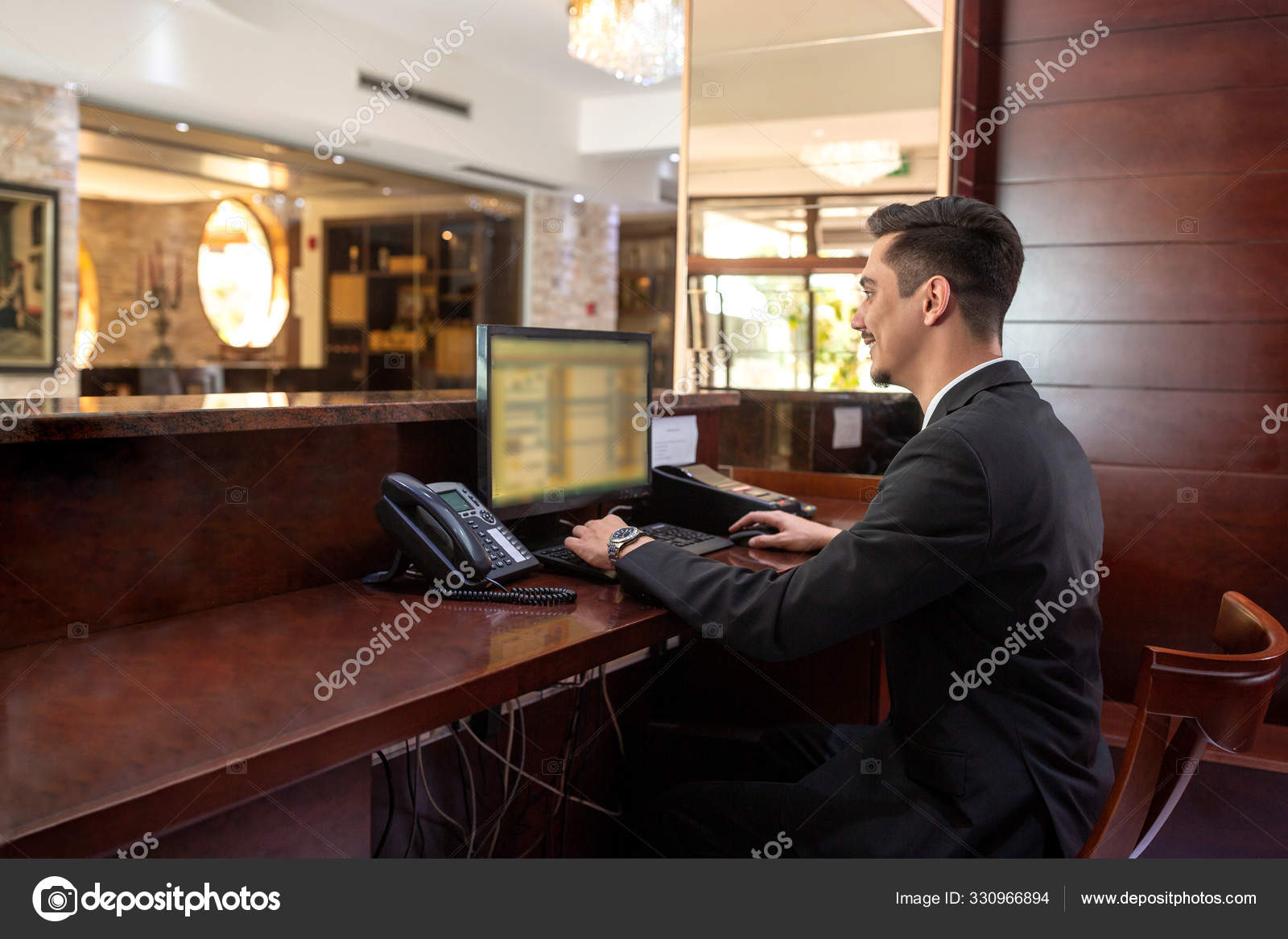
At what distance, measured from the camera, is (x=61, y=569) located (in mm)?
1334

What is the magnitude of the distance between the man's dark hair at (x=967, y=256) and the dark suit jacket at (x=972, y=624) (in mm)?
173

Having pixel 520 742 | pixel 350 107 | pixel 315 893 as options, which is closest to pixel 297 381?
pixel 350 107

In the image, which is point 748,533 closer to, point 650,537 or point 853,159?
point 650,537

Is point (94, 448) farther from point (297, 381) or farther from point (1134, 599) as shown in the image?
point (297, 381)

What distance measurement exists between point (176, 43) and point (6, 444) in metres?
5.17

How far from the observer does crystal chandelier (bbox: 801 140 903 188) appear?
3.60 meters

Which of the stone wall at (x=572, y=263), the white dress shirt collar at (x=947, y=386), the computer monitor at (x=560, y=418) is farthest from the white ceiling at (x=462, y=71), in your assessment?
the white dress shirt collar at (x=947, y=386)

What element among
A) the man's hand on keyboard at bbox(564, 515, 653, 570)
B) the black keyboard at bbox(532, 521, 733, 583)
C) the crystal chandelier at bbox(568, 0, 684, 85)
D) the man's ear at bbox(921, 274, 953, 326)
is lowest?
the black keyboard at bbox(532, 521, 733, 583)

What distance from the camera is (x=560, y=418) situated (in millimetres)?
1925
